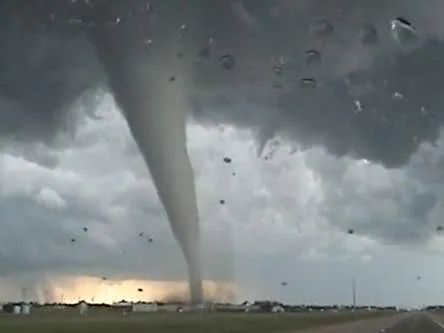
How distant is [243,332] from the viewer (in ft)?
247

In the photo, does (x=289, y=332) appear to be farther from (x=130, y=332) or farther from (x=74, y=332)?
(x=74, y=332)

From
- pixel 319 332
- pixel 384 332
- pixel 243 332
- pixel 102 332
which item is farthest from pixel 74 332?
pixel 384 332

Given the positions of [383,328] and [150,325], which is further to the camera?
[150,325]

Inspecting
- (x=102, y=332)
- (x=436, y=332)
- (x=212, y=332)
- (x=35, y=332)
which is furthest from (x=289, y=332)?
(x=35, y=332)

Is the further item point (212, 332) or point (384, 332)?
point (212, 332)

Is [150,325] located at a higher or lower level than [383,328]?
higher

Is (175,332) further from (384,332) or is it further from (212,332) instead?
(384,332)

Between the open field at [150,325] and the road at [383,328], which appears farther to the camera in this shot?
the open field at [150,325]

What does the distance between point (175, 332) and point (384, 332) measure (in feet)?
69.7

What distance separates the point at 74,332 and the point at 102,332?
2.73 metres

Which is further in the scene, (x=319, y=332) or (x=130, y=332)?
(x=130, y=332)

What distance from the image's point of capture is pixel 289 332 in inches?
2876

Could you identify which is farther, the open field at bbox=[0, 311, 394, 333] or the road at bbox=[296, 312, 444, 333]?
the open field at bbox=[0, 311, 394, 333]

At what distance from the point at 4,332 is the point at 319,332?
98.5 ft
